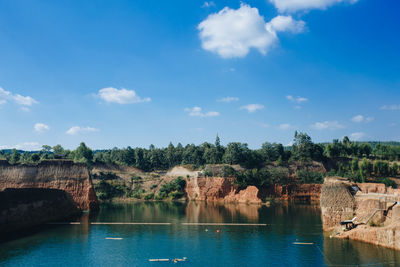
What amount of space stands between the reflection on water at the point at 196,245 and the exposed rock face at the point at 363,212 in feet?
3.84

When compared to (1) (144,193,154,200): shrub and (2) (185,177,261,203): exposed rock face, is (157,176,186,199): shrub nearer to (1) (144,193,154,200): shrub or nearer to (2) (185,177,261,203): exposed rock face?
(1) (144,193,154,200): shrub

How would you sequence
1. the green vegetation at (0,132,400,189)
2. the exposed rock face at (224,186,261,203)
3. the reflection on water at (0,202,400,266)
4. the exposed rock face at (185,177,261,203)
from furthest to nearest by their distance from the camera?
the green vegetation at (0,132,400,189)
the exposed rock face at (185,177,261,203)
the exposed rock face at (224,186,261,203)
the reflection on water at (0,202,400,266)

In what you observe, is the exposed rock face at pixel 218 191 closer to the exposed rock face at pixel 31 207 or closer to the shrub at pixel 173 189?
the shrub at pixel 173 189

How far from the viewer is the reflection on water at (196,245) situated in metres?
31.7

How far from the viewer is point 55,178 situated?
65.2 m

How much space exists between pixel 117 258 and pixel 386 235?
94.2ft

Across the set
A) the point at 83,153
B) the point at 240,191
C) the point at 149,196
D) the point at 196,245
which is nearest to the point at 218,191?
the point at 240,191

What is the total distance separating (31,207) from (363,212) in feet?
157

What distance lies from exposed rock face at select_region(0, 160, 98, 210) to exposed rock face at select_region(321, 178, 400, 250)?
4686cm

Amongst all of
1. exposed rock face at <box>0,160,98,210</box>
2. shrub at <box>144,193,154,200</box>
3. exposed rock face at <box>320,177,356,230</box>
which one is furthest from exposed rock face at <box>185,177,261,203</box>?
exposed rock face at <box>320,177,356,230</box>

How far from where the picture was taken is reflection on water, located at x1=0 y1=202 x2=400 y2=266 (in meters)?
31.7

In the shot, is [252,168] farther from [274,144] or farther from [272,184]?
→ [274,144]

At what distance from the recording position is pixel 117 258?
3297 centimetres

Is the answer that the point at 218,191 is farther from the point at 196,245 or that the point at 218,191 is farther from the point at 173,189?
the point at 196,245
